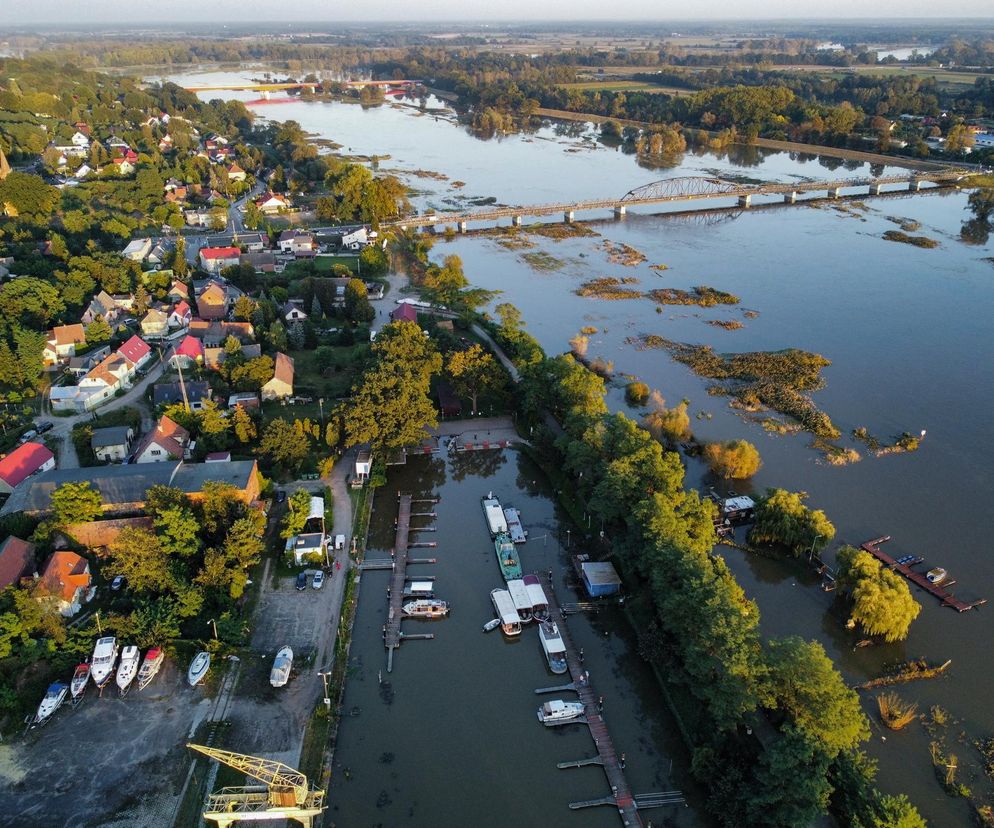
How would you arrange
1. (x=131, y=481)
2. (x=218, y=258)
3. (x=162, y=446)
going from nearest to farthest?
(x=131, y=481) → (x=162, y=446) → (x=218, y=258)

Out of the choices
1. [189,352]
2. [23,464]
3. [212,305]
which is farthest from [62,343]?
[23,464]

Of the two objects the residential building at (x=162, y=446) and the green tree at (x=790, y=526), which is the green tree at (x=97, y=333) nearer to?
the residential building at (x=162, y=446)

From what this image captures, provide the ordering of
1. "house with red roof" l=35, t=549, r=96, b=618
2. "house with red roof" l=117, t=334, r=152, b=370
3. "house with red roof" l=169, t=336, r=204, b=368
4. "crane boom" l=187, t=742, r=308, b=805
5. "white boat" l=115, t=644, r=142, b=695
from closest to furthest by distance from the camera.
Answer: "crane boom" l=187, t=742, r=308, b=805 < "white boat" l=115, t=644, r=142, b=695 < "house with red roof" l=35, t=549, r=96, b=618 < "house with red roof" l=169, t=336, r=204, b=368 < "house with red roof" l=117, t=334, r=152, b=370

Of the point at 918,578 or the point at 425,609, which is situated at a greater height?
the point at 918,578

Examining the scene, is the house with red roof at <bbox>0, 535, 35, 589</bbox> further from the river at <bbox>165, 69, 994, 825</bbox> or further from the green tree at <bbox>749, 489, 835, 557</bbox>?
the green tree at <bbox>749, 489, 835, 557</bbox>

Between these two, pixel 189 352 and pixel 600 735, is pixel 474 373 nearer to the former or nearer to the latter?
pixel 189 352

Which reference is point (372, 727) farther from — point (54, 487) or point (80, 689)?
point (54, 487)

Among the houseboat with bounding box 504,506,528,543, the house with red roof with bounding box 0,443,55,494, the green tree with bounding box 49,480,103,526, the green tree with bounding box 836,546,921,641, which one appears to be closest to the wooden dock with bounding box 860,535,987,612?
the green tree with bounding box 836,546,921,641
